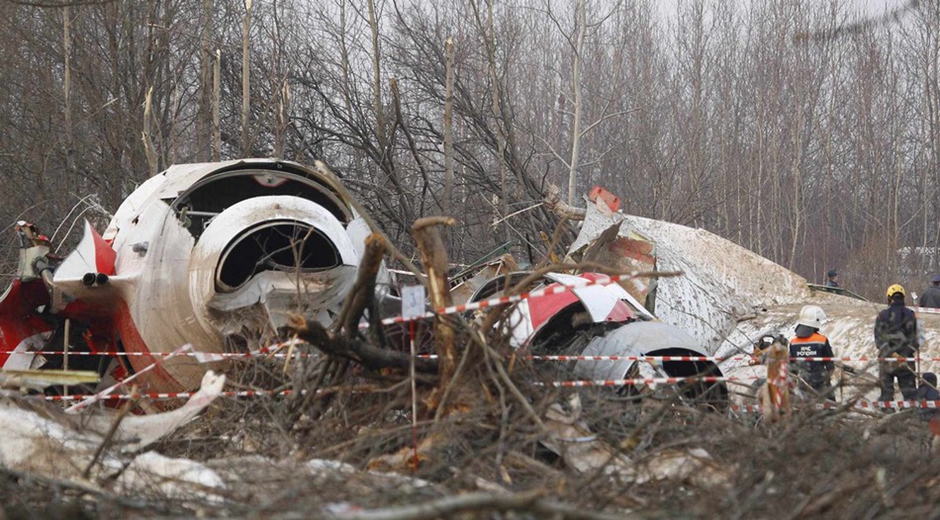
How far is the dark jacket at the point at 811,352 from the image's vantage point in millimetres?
8281

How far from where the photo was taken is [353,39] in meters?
20.9

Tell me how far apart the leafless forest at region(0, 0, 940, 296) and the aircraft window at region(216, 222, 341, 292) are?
2.16 metres

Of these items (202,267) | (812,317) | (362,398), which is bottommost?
(362,398)

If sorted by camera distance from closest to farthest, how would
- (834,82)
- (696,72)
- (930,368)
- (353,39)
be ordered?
(930,368)
(353,39)
(834,82)
(696,72)

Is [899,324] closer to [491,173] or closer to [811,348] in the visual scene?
[811,348]

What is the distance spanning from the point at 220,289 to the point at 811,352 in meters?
4.79

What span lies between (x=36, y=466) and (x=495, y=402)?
237 cm

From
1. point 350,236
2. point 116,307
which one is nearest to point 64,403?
point 116,307

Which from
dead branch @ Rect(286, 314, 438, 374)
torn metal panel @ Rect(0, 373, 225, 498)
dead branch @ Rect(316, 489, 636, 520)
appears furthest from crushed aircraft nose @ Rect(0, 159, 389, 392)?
dead branch @ Rect(316, 489, 636, 520)

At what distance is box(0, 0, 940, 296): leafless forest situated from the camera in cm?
1641

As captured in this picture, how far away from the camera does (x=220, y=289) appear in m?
7.09

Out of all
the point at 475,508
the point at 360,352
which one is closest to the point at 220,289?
the point at 360,352

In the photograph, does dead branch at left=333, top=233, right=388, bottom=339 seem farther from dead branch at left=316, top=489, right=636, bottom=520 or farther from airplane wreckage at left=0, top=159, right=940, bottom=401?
dead branch at left=316, top=489, right=636, bottom=520

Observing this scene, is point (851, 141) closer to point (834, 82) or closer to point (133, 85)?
point (834, 82)
